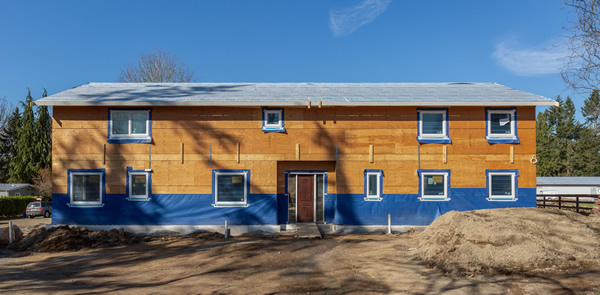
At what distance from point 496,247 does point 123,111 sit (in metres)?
13.8

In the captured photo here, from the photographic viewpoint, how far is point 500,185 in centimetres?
1538

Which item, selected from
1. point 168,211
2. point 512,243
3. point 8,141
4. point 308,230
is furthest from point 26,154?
point 512,243

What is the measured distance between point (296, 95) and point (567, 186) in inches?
1505

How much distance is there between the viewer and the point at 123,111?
15.4 m

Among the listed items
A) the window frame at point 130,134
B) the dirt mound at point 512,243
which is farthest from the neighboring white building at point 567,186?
the window frame at point 130,134

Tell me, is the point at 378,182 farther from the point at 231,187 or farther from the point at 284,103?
the point at 231,187

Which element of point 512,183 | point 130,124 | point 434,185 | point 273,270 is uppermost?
point 130,124

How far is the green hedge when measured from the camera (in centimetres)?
3141

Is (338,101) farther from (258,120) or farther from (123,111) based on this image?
(123,111)

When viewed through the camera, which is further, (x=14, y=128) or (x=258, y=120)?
(x=14, y=128)

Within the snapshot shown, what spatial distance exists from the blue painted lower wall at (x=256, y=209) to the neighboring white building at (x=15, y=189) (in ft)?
100

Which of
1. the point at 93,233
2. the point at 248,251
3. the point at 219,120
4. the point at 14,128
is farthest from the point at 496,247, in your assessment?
the point at 14,128

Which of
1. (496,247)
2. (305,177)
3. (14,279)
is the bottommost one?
(14,279)

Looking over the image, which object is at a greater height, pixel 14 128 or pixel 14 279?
pixel 14 128
